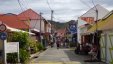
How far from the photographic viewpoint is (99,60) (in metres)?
33.2

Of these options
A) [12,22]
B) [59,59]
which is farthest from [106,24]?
[12,22]

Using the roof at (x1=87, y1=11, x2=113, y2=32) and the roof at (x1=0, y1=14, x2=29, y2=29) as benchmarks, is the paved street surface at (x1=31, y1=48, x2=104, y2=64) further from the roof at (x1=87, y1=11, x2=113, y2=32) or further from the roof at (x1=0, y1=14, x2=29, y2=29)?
the roof at (x1=0, y1=14, x2=29, y2=29)

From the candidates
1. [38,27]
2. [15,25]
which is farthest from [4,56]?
[38,27]

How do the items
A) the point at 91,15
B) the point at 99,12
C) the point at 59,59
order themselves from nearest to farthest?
the point at 59,59 → the point at 99,12 → the point at 91,15

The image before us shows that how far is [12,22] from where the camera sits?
55469 mm

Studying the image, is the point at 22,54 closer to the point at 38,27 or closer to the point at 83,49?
the point at 83,49

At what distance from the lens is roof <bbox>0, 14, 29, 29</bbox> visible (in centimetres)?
5459

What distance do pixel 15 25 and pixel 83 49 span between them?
1250 centimetres

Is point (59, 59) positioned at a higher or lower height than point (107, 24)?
lower

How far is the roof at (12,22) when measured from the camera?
5459 cm

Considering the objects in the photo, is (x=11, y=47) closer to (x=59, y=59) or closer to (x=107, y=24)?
(x=107, y=24)

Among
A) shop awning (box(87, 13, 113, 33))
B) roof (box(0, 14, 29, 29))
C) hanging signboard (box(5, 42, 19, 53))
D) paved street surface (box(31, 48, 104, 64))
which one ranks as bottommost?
paved street surface (box(31, 48, 104, 64))

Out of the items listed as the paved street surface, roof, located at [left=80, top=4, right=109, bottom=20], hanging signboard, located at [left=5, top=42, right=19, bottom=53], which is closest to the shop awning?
the paved street surface

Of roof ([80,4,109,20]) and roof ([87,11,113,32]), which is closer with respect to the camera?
roof ([87,11,113,32])
